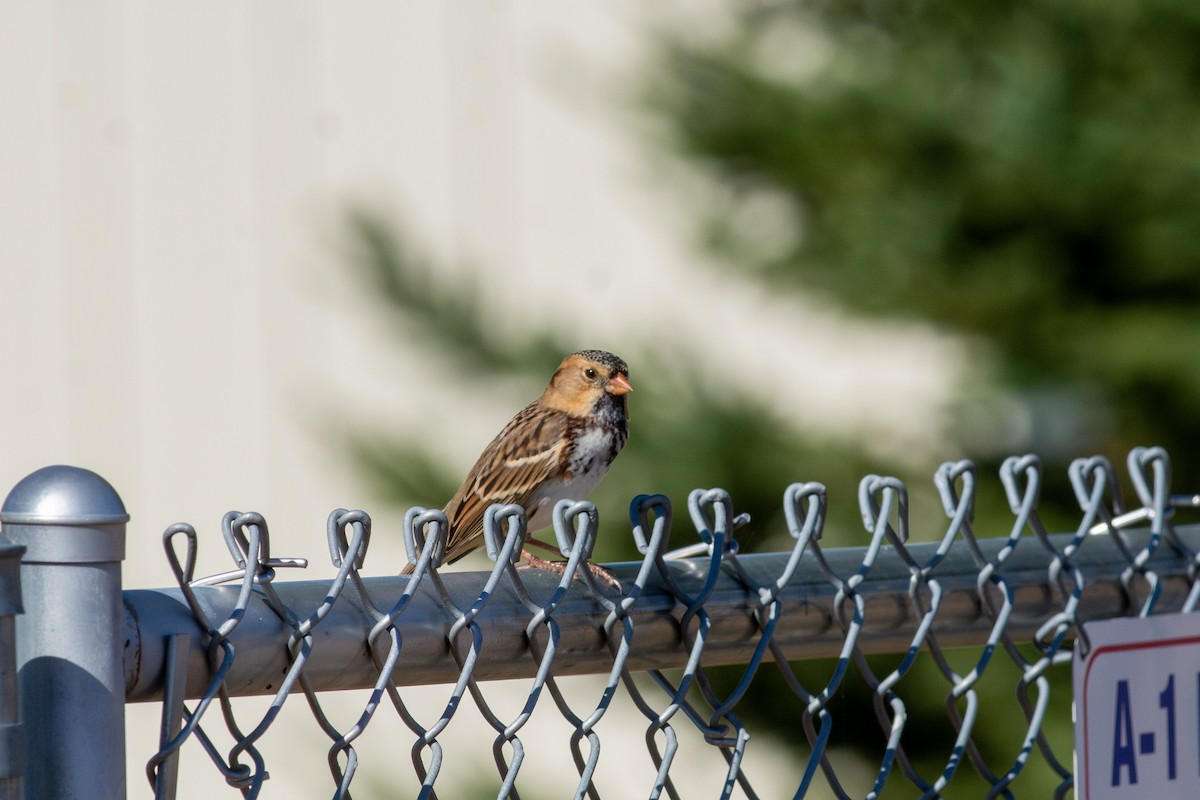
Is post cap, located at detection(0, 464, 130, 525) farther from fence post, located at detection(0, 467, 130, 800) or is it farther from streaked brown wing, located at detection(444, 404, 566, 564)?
streaked brown wing, located at detection(444, 404, 566, 564)

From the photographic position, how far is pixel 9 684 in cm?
98

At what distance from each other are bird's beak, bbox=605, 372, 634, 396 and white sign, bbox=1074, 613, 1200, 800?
125 cm

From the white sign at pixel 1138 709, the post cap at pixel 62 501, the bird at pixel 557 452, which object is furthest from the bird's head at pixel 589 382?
the post cap at pixel 62 501

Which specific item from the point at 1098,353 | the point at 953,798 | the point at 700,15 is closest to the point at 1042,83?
the point at 1098,353

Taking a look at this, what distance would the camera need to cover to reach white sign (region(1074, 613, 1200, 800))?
1588mm

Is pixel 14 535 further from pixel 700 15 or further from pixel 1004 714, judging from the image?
pixel 700 15

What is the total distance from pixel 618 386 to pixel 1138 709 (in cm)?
132

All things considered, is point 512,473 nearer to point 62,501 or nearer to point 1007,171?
point 62,501

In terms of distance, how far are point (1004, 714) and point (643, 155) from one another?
87.0 inches

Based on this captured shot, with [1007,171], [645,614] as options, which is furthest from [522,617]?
[1007,171]

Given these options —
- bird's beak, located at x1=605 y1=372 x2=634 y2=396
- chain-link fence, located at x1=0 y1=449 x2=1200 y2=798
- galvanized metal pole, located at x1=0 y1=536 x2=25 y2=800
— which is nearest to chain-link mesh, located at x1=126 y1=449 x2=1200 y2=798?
chain-link fence, located at x1=0 y1=449 x2=1200 y2=798

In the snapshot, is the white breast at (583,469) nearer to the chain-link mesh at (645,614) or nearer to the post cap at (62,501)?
the chain-link mesh at (645,614)

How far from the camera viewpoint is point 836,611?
5.19ft

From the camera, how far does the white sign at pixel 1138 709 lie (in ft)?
5.21
